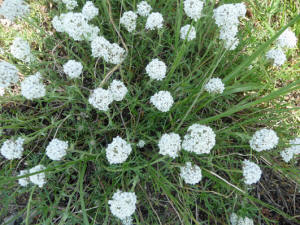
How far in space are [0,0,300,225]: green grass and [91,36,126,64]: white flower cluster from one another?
16 centimetres

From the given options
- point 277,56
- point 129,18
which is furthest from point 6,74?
point 277,56

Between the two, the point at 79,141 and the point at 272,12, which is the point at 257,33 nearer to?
the point at 272,12

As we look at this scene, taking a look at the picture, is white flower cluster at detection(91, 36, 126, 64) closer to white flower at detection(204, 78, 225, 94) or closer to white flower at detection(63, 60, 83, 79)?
white flower at detection(63, 60, 83, 79)

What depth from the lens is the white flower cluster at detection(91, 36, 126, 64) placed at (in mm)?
2498

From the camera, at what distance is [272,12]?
394 centimetres

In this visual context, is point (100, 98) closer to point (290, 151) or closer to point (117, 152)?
point (117, 152)

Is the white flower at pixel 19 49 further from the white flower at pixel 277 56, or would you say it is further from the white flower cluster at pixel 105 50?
the white flower at pixel 277 56

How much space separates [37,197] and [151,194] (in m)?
1.49

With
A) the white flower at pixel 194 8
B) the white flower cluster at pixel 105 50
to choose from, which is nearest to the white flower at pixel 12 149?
the white flower cluster at pixel 105 50

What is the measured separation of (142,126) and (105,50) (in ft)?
3.60

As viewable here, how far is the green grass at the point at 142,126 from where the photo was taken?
2748mm

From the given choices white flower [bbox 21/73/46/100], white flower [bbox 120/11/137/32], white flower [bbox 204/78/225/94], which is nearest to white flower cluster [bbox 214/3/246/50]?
white flower [bbox 204/78/225/94]

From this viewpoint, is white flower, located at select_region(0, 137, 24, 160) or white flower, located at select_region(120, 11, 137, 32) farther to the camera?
white flower, located at select_region(120, 11, 137, 32)

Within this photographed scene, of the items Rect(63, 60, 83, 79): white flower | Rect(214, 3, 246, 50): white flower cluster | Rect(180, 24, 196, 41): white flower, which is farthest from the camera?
Rect(180, 24, 196, 41): white flower
